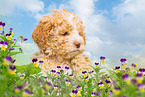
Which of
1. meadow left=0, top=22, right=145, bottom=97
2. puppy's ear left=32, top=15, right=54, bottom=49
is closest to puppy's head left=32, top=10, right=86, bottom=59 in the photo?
puppy's ear left=32, top=15, right=54, bottom=49

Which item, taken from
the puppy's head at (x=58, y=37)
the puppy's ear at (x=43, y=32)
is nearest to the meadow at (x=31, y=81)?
the puppy's head at (x=58, y=37)

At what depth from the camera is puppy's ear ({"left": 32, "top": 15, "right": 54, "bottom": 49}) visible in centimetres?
470

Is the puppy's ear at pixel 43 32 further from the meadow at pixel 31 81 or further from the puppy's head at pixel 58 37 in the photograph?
the meadow at pixel 31 81

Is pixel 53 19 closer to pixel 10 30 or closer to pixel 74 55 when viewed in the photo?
pixel 74 55

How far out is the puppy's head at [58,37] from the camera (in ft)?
15.1

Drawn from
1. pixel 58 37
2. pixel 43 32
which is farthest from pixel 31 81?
pixel 43 32

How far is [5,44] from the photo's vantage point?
73.8 inches

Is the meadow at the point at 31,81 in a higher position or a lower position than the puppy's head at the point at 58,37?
lower

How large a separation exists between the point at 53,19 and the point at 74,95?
10.5ft

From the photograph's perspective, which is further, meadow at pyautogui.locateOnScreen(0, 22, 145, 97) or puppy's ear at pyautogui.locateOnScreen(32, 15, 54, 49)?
puppy's ear at pyautogui.locateOnScreen(32, 15, 54, 49)

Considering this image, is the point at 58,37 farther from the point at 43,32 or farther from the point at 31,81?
the point at 31,81

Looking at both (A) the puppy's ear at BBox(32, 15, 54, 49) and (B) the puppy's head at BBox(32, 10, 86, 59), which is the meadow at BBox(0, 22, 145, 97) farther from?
(A) the puppy's ear at BBox(32, 15, 54, 49)

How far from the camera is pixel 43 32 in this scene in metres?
4.68

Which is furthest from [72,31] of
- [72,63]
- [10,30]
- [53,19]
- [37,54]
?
[10,30]
